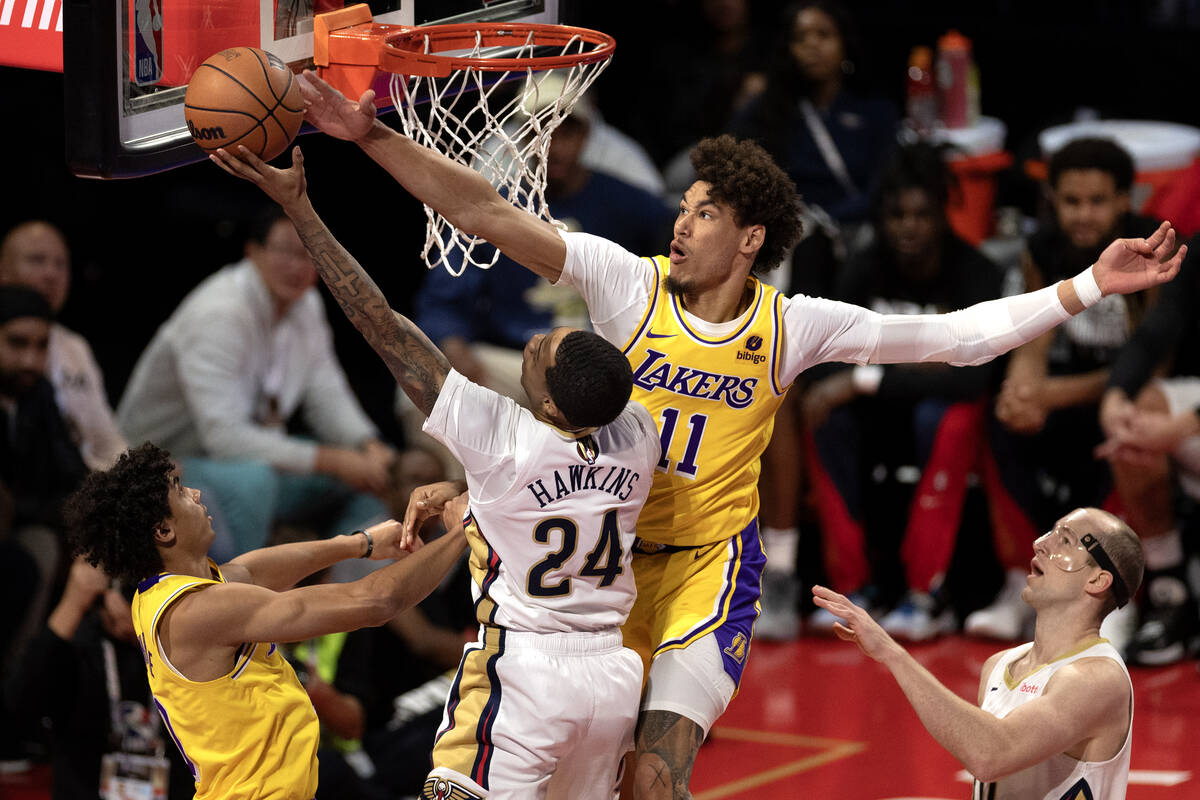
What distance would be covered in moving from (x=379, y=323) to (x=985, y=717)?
1827 millimetres

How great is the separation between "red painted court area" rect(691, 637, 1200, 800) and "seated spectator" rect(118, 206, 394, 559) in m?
2.03

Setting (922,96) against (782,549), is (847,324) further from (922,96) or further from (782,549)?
(922,96)

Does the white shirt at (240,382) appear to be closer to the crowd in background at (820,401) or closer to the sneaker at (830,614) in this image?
the crowd in background at (820,401)

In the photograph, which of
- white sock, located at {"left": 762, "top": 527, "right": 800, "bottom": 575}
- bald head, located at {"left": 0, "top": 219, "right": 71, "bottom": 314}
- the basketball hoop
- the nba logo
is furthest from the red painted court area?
bald head, located at {"left": 0, "top": 219, "right": 71, "bottom": 314}

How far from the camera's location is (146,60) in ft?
14.6

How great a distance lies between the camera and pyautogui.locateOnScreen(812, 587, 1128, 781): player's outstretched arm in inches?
158

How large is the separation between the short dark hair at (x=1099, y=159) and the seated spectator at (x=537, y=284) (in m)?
1.90

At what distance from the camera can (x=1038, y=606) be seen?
14.4 feet

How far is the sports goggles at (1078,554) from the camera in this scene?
4332 millimetres

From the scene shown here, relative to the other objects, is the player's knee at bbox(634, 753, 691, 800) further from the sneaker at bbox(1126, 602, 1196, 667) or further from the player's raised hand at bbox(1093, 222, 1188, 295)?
the sneaker at bbox(1126, 602, 1196, 667)

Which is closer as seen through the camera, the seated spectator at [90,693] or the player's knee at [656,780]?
the player's knee at [656,780]

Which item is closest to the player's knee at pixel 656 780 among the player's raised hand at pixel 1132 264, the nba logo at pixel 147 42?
the player's raised hand at pixel 1132 264

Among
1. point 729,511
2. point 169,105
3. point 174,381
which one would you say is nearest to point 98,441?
point 174,381

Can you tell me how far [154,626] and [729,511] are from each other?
63.1 inches
